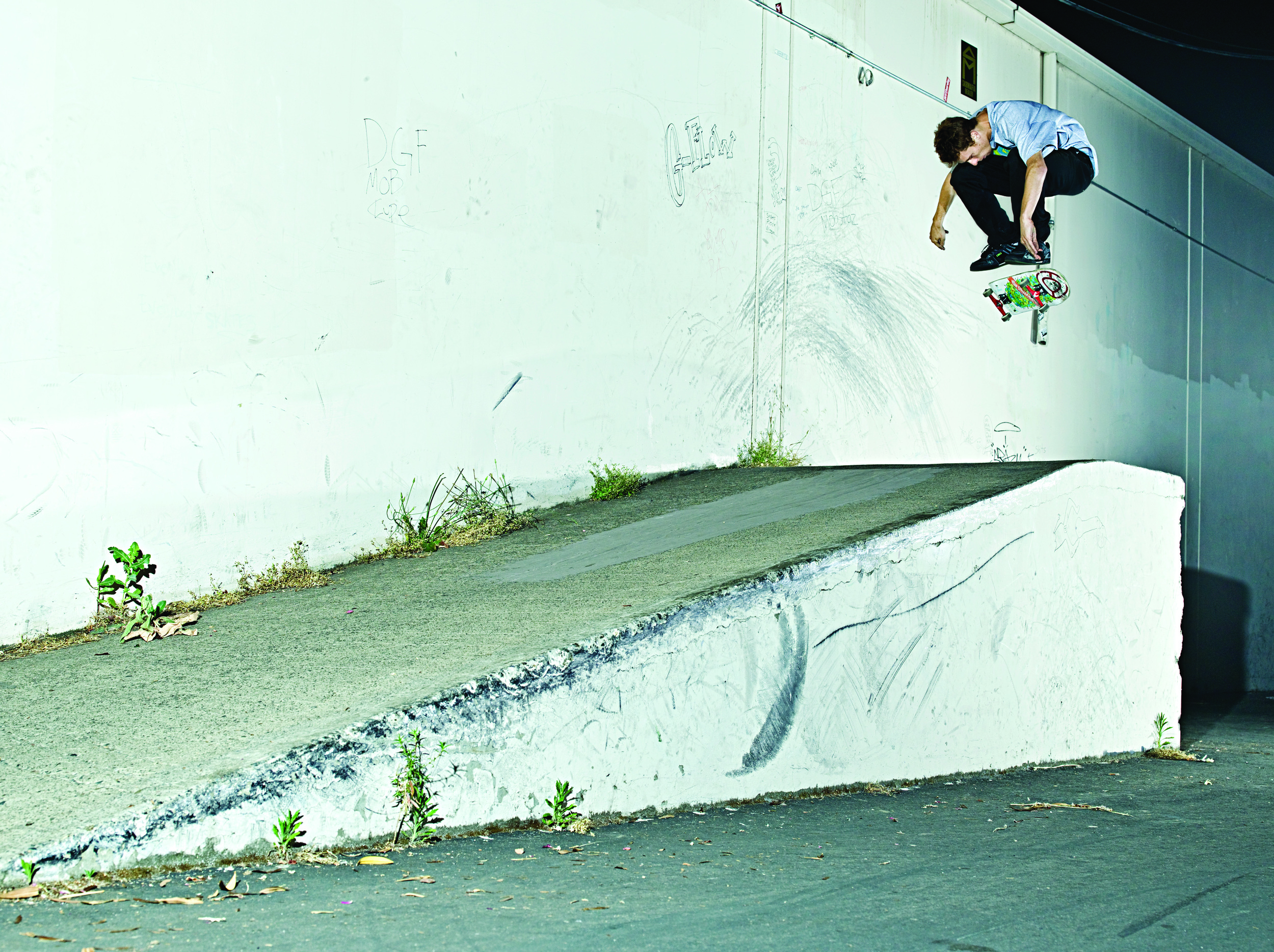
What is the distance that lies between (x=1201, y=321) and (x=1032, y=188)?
413 inches

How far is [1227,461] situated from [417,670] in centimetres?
1678

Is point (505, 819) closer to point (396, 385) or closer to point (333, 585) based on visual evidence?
point (333, 585)

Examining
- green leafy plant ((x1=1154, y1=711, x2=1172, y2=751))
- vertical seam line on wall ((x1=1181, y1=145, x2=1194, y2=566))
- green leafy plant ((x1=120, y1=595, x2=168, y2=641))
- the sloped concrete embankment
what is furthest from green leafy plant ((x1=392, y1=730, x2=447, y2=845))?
vertical seam line on wall ((x1=1181, y1=145, x2=1194, y2=566))

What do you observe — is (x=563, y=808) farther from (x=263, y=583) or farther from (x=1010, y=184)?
(x=1010, y=184)

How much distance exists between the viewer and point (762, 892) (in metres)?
2.67

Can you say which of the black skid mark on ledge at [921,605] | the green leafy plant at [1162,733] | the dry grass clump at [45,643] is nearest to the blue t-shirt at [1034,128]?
the black skid mark on ledge at [921,605]

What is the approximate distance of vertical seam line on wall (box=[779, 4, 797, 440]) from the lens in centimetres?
861

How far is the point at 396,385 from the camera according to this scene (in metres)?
5.98

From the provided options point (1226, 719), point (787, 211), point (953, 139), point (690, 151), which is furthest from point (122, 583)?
point (1226, 719)

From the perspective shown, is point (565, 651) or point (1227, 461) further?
point (1227, 461)

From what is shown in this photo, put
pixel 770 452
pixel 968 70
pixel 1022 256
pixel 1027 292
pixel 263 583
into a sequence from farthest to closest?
1. pixel 1027 292
2. pixel 968 70
3. pixel 770 452
4. pixel 1022 256
5. pixel 263 583

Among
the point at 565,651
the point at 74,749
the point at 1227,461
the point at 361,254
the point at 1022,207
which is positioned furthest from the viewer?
the point at 1227,461

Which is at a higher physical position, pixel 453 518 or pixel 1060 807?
pixel 453 518

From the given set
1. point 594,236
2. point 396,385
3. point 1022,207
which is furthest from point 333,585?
point 1022,207
